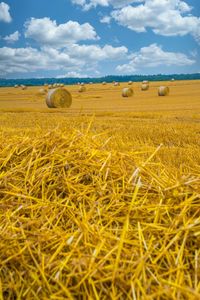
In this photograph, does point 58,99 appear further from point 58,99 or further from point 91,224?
point 91,224

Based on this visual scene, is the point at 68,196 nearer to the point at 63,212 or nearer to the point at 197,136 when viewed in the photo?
the point at 63,212

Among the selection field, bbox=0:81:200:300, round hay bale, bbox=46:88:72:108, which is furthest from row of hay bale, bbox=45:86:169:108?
field, bbox=0:81:200:300

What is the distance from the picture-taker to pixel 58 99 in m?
20.1

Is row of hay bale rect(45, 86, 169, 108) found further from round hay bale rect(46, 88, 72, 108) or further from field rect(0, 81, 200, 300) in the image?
field rect(0, 81, 200, 300)

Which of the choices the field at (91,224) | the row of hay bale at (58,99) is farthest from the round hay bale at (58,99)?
the field at (91,224)

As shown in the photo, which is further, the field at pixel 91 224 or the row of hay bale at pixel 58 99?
the row of hay bale at pixel 58 99

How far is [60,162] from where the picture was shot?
2637mm

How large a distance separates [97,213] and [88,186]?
0.26 m

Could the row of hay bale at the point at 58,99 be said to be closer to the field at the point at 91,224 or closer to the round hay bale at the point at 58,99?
the round hay bale at the point at 58,99

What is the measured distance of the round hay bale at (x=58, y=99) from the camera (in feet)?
65.0

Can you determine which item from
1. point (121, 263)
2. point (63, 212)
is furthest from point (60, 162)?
point (121, 263)

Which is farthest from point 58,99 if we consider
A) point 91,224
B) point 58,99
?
point 91,224

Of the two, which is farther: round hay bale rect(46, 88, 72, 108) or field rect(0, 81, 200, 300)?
round hay bale rect(46, 88, 72, 108)

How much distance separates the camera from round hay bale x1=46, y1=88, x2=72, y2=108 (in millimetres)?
19797
